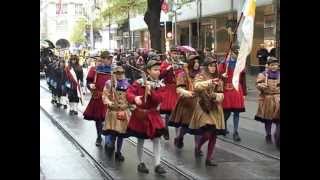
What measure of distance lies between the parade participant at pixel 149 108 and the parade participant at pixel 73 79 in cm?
686

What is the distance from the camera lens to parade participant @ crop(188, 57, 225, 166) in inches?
312

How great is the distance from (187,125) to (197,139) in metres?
0.27

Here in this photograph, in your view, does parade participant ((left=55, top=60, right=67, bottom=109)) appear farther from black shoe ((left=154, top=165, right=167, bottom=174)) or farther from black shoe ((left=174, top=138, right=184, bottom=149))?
black shoe ((left=154, top=165, right=167, bottom=174))

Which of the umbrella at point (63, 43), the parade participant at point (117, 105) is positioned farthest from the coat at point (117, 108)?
the umbrella at point (63, 43)

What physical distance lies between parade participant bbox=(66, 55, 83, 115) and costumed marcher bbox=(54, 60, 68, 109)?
72cm

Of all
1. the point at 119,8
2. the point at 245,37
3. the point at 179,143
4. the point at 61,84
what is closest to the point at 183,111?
the point at 179,143

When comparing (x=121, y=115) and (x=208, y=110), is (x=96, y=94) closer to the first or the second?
(x=121, y=115)

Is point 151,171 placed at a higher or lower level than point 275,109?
lower

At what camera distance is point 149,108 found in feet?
24.4

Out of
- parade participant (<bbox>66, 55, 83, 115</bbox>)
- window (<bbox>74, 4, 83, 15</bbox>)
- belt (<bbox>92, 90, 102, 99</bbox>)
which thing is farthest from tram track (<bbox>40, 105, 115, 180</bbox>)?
window (<bbox>74, 4, 83, 15</bbox>)

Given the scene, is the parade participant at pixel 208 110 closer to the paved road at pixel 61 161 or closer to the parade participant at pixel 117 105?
the parade participant at pixel 117 105
